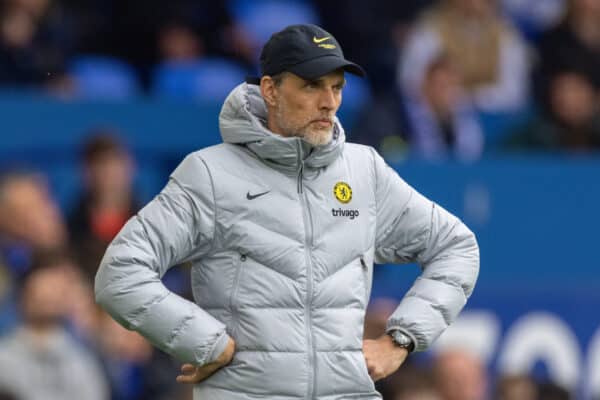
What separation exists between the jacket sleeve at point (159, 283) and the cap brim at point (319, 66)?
19.8 inches

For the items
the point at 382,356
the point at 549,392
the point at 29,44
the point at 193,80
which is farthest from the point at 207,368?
the point at 193,80

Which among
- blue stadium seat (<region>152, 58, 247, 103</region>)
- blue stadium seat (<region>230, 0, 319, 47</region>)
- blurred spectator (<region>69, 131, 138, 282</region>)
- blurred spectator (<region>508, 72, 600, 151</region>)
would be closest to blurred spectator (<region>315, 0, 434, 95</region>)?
blue stadium seat (<region>230, 0, 319, 47</region>)

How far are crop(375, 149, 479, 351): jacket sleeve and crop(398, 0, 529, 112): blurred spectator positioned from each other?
21.9 ft

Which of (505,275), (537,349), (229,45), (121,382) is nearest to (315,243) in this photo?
(121,382)

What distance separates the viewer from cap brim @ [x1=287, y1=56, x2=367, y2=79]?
5297mm

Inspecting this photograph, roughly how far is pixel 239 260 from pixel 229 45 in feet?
24.3

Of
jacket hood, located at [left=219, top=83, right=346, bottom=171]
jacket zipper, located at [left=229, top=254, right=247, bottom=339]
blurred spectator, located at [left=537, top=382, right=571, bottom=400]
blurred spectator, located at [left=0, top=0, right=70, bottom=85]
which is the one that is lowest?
blurred spectator, located at [left=537, top=382, right=571, bottom=400]

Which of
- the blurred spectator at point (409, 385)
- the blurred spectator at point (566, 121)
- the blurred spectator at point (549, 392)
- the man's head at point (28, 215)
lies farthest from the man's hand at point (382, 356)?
the blurred spectator at point (566, 121)

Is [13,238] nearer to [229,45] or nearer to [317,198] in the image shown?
[229,45]

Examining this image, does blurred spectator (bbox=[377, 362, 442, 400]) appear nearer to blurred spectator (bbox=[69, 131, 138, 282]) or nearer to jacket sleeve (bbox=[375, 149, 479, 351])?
blurred spectator (bbox=[69, 131, 138, 282])

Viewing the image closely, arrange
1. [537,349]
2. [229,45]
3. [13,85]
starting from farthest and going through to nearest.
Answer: [229,45] < [13,85] < [537,349]

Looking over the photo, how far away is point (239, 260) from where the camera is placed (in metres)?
5.29

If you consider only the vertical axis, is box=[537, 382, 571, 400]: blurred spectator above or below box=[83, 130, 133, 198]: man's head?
below

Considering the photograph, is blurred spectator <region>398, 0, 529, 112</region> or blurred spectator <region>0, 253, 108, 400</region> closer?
blurred spectator <region>0, 253, 108, 400</region>
